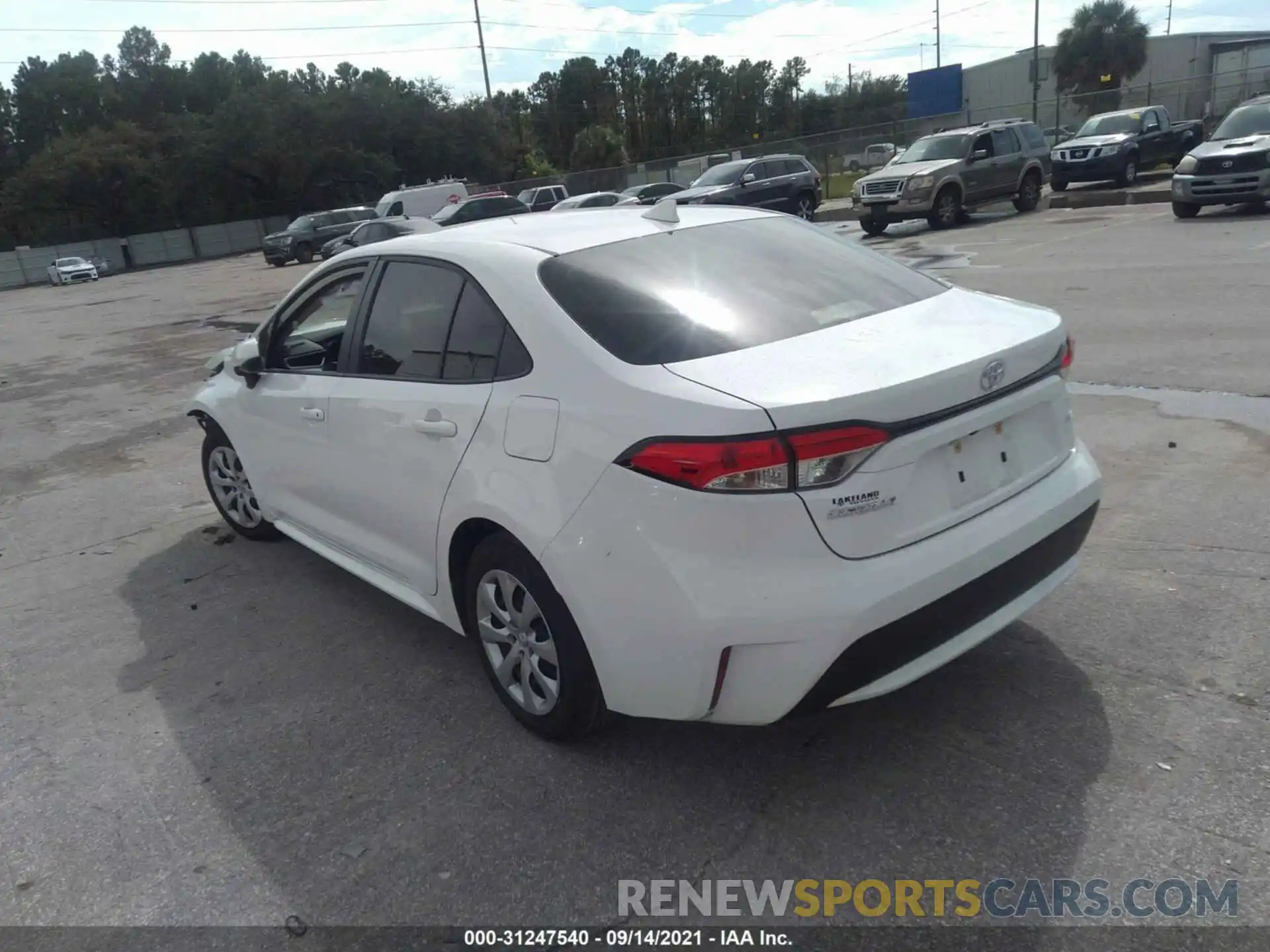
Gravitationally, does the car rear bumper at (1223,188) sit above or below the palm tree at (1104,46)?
below

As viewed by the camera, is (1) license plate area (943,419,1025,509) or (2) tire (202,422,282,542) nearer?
(1) license plate area (943,419,1025,509)

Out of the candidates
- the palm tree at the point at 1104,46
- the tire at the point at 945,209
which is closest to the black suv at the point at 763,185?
the tire at the point at 945,209

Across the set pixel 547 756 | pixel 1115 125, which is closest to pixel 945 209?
pixel 1115 125

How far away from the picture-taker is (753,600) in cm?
266

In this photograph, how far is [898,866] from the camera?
271cm

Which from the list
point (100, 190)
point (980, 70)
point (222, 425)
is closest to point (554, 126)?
point (980, 70)

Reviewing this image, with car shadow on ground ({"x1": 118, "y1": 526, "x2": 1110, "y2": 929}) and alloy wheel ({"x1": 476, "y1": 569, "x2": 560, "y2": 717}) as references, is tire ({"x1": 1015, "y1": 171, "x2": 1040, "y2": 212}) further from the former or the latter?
alloy wheel ({"x1": 476, "y1": 569, "x2": 560, "y2": 717})

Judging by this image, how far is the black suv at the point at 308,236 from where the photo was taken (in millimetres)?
35656

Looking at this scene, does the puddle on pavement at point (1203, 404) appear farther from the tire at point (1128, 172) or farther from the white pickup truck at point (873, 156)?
the white pickup truck at point (873, 156)

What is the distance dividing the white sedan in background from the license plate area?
171ft

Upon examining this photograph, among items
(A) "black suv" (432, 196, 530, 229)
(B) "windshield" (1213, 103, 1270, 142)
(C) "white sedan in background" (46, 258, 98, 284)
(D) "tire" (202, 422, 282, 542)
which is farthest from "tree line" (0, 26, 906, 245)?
(D) "tire" (202, 422, 282, 542)

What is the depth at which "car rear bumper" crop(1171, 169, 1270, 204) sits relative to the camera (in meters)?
15.5

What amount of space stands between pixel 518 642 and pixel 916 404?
154 centimetres

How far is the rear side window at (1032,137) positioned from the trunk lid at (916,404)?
68.3 feet
